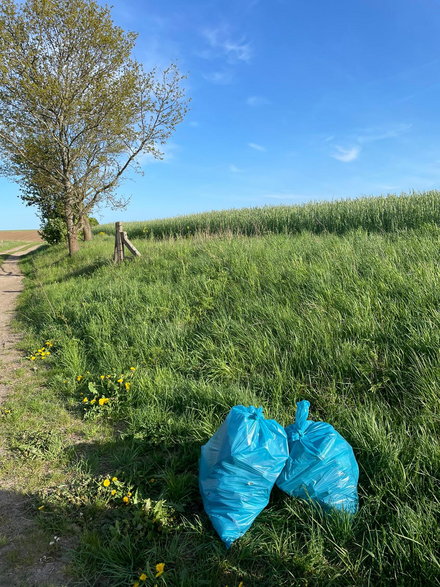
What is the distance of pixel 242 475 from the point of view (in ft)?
7.23

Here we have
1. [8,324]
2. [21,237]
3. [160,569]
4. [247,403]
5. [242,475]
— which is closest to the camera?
[160,569]

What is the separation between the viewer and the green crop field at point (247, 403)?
84.2 inches

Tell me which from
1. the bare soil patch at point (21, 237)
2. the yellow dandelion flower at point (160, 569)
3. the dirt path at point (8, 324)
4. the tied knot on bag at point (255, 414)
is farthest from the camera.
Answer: the bare soil patch at point (21, 237)

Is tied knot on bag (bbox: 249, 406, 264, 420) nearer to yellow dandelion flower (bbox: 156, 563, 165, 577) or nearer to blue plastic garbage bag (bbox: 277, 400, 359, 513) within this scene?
blue plastic garbage bag (bbox: 277, 400, 359, 513)

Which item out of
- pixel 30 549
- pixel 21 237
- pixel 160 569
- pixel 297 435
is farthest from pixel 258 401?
pixel 21 237

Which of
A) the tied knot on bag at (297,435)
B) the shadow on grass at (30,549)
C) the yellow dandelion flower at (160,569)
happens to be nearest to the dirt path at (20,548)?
the shadow on grass at (30,549)

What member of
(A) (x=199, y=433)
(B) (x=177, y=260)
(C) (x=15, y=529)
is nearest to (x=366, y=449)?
(A) (x=199, y=433)

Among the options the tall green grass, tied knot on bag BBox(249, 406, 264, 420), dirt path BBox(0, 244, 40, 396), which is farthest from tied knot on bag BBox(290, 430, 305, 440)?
the tall green grass

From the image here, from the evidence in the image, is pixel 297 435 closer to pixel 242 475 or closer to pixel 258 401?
pixel 242 475

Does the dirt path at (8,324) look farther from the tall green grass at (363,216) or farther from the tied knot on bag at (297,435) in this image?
the tall green grass at (363,216)

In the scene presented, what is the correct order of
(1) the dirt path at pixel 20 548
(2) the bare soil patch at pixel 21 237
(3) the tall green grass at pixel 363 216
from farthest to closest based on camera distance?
(2) the bare soil patch at pixel 21 237 → (3) the tall green grass at pixel 363 216 → (1) the dirt path at pixel 20 548

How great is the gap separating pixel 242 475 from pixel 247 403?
1.15 metres

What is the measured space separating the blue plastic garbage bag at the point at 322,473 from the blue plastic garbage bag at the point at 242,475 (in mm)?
98

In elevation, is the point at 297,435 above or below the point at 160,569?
above
